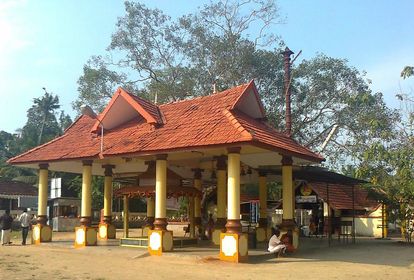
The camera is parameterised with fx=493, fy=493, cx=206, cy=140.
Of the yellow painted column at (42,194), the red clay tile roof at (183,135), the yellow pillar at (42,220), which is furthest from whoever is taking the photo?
the yellow painted column at (42,194)

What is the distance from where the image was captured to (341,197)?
28703 millimetres

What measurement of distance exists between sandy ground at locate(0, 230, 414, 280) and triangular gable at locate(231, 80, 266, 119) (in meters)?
4.49

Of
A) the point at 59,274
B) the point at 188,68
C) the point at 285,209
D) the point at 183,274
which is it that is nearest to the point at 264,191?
the point at 285,209

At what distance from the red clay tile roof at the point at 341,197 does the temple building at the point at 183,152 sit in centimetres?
797

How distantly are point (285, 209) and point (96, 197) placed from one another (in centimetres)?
2141

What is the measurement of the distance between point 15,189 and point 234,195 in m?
29.0

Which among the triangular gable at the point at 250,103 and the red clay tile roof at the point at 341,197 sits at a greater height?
the triangular gable at the point at 250,103

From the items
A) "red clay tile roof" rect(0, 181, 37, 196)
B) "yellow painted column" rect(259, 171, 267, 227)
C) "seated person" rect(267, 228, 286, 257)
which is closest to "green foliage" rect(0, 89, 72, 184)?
"red clay tile roof" rect(0, 181, 37, 196)

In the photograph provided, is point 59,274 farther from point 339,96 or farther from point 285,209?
point 339,96

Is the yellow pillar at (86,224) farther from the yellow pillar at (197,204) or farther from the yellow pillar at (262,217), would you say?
the yellow pillar at (262,217)

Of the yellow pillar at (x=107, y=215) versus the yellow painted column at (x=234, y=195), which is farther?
the yellow pillar at (x=107, y=215)

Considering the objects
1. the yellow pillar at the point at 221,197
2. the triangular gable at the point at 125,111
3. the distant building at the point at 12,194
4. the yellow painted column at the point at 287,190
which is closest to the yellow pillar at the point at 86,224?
the triangular gable at the point at 125,111

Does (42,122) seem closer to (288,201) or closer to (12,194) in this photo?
(12,194)

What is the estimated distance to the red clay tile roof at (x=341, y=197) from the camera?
26.9 metres
